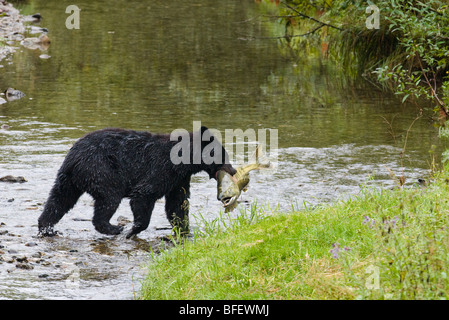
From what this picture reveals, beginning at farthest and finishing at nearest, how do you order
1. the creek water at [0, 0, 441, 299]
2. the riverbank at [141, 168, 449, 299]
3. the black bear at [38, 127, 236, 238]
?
1. the black bear at [38, 127, 236, 238]
2. the creek water at [0, 0, 441, 299]
3. the riverbank at [141, 168, 449, 299]

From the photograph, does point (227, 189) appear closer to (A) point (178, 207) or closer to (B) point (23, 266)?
(A) point (178, 207)

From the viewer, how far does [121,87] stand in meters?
14.1

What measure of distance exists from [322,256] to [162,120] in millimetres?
6411

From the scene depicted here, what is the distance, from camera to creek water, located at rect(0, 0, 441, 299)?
6.14m

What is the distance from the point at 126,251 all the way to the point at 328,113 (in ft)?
21.6

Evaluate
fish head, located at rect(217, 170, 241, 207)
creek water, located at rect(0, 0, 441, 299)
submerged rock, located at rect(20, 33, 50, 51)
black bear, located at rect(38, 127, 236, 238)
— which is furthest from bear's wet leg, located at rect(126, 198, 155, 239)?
submerged rock, located at rect(20, 33, 50, 51)

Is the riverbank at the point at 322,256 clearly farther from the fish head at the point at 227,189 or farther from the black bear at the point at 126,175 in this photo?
the black bear at the point at 126,175

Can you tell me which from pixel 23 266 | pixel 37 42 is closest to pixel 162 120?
pixel 23 266

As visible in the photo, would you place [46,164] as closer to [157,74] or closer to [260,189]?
[260,189]

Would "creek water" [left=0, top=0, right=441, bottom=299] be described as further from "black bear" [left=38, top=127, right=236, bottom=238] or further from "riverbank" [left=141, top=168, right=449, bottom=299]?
"riverbank" [left=141, top=168, right=449, bottom=299]

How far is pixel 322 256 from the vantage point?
17.2 feet

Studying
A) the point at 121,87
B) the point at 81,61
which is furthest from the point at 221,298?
the point at 81,61

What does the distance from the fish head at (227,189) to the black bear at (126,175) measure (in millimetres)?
76

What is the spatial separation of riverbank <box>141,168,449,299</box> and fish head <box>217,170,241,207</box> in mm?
351
